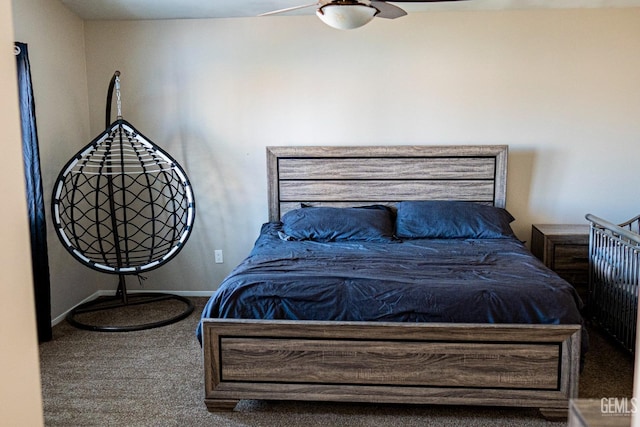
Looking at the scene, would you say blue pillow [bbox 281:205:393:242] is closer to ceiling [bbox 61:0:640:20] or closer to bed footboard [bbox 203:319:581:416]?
bed footboard [bbox 203:319:581:416]

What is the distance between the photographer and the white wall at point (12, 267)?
858 millimetres

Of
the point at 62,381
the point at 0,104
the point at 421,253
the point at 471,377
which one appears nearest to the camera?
the point at 0,104

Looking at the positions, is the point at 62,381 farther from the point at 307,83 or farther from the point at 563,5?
the point at 563,5

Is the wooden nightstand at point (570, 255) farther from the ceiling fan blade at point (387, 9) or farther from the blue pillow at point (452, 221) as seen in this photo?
the ceiling fan blade at point (387, 9)

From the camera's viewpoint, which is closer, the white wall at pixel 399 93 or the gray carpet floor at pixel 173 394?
the gray carpet floor at pixel 173 394

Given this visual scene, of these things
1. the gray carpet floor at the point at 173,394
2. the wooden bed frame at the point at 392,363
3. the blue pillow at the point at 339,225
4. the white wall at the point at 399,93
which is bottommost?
the gray carpet floor at the point at 173,394

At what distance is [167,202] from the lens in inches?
171

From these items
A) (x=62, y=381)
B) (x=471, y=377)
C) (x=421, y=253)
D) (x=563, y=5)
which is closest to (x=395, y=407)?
(x=471, y=377)

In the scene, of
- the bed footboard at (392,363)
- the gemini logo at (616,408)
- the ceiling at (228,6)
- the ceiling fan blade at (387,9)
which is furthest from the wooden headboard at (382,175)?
the gemini logo at (616,408)

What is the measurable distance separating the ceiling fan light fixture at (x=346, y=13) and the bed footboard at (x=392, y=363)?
1.34m

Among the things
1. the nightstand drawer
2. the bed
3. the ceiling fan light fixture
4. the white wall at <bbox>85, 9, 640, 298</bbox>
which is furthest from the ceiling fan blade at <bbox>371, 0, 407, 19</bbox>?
the nightstand drawer

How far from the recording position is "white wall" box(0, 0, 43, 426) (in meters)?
0.86

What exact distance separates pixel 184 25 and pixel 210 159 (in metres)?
1.05

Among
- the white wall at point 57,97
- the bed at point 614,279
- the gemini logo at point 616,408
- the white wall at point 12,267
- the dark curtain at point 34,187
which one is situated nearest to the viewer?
the white wall at point 12,267
